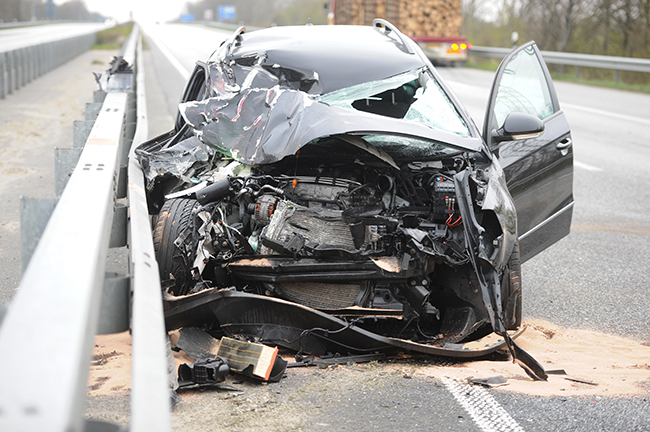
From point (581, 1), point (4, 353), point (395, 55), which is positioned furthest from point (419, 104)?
point (581, 1)

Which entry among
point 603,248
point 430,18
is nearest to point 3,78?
point 603,248

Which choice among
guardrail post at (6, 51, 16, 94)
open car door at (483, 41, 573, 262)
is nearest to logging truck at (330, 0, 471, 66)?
guardrail post at (6, 51, 16, 94)

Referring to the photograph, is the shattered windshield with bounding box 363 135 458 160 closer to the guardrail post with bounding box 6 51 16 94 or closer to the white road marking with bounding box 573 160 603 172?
the white road marking with bounding box 573 160 603 172

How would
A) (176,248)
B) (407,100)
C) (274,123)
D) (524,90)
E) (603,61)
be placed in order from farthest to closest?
(603,61), (524,90), (407,100), (274,123), (176,248)

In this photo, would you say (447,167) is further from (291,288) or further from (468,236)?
(291,288)

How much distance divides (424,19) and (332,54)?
20.2 m

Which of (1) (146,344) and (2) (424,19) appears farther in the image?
(2) (424,19)

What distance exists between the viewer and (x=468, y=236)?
143 inches

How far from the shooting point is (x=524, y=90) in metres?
5.22

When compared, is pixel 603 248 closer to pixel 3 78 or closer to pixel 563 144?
pixel 563 144

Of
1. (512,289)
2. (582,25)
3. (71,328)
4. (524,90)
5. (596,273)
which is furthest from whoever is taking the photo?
(582,25)

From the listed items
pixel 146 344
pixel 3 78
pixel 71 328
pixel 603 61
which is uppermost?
pixel 603 61

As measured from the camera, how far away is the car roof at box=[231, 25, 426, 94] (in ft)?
15.4

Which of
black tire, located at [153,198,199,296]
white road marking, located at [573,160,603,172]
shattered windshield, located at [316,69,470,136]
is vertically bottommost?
white road marking, located at [573,160,603,172]
